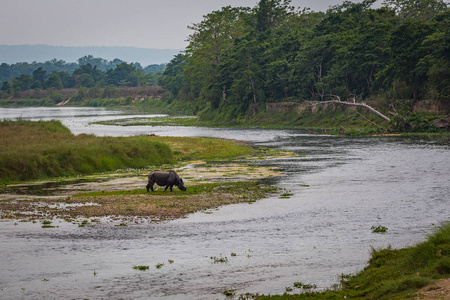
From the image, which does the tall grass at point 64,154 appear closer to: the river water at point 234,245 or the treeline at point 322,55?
the river water at point 234,245

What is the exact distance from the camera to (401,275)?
13.9 metres

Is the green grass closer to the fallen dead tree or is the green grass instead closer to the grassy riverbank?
the grassy riverbank

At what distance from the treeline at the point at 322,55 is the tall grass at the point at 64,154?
3910 centimetres

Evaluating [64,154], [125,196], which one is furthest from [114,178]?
[125,196]

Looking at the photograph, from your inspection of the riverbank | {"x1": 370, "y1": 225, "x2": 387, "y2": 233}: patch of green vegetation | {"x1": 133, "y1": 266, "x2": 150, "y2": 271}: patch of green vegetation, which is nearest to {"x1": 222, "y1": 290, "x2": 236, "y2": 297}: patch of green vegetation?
{"x1": 133, "y1": 266, "x2": 150, "y2": 271}: patch of green vegetation

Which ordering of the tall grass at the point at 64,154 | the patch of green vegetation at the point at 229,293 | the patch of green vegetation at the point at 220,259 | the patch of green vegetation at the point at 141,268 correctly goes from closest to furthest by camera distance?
the patch of green vegetation at the point at 229,293 → the patch of green vegetation at the point at 141,268 → the patch of green vegetation at the point at 220,259 → the tall grass at the point at 64,154

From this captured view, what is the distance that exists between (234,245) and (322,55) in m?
72.4

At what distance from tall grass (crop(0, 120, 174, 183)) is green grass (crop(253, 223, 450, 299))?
27.6 metres

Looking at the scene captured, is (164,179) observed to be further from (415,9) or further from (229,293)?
(415,9)

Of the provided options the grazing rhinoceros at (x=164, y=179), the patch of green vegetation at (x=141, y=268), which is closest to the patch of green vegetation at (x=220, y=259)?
the patch of green vegetation at (x=141, y=268)

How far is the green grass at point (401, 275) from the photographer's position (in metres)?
12.7

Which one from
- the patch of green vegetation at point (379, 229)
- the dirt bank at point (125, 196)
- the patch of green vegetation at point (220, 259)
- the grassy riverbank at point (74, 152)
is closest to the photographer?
the patch of green vegetation at point (220, 259)

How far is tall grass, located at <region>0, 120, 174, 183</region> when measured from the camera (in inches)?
1460

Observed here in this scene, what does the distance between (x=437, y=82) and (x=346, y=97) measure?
744 inches
